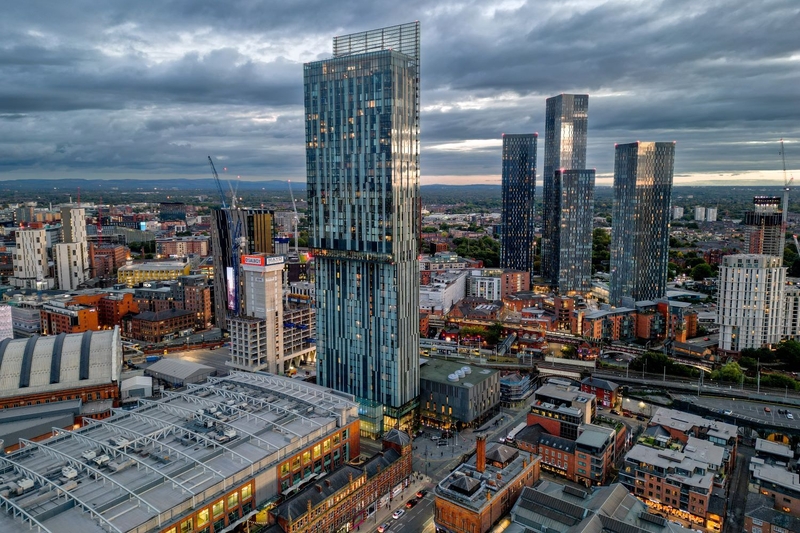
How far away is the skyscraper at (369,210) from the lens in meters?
88.6

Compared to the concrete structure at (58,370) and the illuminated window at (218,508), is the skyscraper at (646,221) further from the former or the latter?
the illuminated window at (218,508)

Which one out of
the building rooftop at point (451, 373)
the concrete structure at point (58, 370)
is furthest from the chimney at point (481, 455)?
the concrete structure at point (58, 370)

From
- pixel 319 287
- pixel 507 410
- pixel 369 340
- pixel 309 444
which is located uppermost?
pixel 319 287

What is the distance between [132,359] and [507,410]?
92.8 meters

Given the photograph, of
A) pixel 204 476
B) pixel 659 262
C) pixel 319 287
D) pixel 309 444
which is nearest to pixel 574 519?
pixel 309 444

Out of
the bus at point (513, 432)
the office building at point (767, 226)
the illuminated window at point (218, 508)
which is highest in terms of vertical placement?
the office building at point (767, 226)

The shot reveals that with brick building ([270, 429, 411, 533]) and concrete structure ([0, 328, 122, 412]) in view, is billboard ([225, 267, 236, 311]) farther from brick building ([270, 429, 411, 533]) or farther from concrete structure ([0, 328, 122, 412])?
brick building ([270, 429, 411, 533])

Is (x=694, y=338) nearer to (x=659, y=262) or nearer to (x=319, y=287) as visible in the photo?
(x=659, y=262)

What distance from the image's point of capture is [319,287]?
98.2 metres

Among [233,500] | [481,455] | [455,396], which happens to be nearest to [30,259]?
[455,396]

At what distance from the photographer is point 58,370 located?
9744 cm

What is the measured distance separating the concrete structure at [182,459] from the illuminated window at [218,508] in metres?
Result: 0.13

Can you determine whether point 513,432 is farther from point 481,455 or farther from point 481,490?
point 481,490

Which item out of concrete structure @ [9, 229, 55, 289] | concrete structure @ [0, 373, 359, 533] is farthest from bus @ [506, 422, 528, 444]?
concrete structure @ [9, 229, 55, 289]
